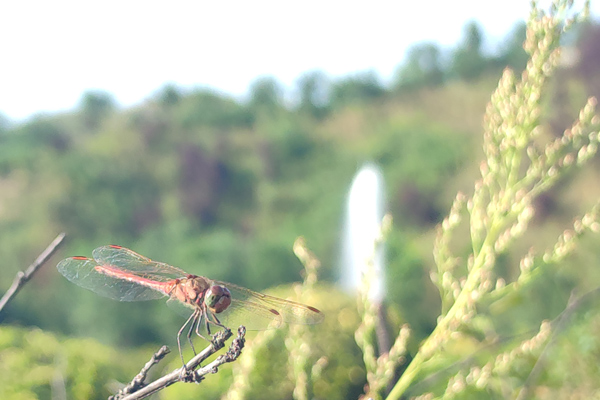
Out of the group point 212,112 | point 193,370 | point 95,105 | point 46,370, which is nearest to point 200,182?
point 212,112

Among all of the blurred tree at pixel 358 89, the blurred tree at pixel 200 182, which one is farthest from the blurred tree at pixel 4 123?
the blurred tree at pixel 358 89

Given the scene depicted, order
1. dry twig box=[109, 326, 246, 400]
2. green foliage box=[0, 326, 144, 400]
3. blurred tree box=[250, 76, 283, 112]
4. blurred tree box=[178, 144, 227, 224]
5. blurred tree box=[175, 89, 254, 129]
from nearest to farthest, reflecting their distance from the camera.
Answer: dry twig box=[109, 326, 246, 400]
green foliage box=[0, 326, 144, 400]
blurred tree box=[178, 144, 227, 224]
blurred tree box=[175, 89, 254, 129]
blurred tree box=[250, 76, 283, 112]

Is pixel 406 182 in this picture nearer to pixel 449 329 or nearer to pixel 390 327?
pixel 390 327

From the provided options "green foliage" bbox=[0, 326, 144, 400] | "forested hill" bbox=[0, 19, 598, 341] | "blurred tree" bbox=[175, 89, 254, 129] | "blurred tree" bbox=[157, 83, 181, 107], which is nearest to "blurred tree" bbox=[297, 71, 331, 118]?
"forested hill" bbox=[0, 19, 598, 341]

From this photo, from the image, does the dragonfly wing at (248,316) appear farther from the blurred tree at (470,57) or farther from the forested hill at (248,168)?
the blurred tree at (470,57)

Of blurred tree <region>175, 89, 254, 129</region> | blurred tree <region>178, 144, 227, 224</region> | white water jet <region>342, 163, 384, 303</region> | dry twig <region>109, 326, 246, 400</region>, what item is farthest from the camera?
blurred tree <region>175, 89, 254, 129</region>

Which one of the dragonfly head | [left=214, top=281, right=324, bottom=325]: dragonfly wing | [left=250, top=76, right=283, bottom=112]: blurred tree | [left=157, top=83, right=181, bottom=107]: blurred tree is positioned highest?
[left=157, top=83, right=181, bottom=107]: blurred tree

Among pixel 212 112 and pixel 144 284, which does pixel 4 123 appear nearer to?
pixel 212 112

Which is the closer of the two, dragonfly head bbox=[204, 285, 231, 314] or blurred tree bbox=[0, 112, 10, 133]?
dragonfly head bbox=[204, 285, 231, 314]

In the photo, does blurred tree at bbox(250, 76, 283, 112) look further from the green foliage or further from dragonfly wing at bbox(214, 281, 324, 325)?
dragonfly wing at bbox(214, 281, 324, 325)
